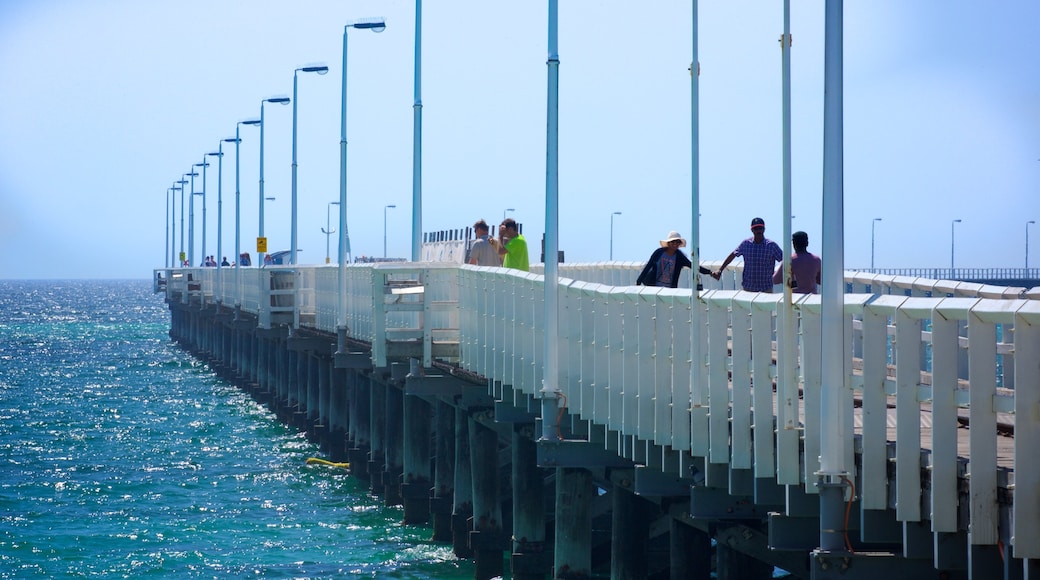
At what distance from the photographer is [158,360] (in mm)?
80938

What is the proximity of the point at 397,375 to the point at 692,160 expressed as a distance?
8514 millimetres

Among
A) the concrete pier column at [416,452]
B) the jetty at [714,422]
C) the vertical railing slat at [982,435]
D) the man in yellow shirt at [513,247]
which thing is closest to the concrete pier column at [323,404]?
the jetty at [714,422]

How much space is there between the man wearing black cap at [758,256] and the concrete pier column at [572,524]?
226 centimetres

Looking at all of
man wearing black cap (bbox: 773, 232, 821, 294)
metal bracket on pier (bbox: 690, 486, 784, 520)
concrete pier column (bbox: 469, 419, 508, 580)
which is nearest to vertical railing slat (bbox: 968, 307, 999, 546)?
metal bracket on pier (bbox: 690, 486, 784, 520)

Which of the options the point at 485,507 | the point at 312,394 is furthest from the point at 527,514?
the point at 312,394

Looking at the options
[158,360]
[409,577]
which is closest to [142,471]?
[409,577]

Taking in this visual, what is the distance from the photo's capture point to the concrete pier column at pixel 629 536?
48.7 ft

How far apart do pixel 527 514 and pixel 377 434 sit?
1208 centimetres

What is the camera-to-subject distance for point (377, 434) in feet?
99.6

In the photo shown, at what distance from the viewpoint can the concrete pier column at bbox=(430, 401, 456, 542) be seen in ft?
80.2

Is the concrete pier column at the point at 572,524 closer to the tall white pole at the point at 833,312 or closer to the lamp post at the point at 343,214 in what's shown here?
the tall white pole at the point at 833,312

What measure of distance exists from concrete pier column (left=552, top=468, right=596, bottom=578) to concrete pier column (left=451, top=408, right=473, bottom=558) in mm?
6699

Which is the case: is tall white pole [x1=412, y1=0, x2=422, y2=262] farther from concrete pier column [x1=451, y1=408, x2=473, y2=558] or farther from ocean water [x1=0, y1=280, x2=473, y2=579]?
concrete pier column [x1=451, y1=408, x2=473, y2=558]

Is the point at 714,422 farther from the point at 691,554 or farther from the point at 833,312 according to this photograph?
the point at 691,554
